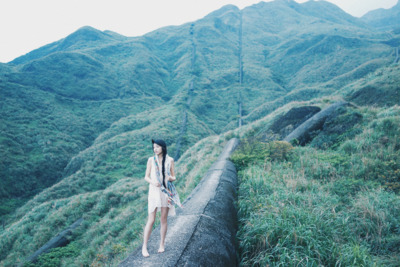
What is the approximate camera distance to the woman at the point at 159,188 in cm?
265

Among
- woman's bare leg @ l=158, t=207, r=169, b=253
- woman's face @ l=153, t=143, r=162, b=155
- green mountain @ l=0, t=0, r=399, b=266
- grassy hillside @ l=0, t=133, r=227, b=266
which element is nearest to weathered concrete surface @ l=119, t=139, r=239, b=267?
woman's bare leg @ l=158, t=207, r=169, b=253

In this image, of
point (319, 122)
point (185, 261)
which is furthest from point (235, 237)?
point (319, 122)

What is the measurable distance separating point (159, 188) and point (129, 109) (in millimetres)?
36318

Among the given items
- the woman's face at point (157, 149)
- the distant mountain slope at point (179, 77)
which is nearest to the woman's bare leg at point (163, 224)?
the woman's face at point (157, 149)

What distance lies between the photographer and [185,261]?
2266mm

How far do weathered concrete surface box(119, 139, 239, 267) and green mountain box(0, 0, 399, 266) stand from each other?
3.50m

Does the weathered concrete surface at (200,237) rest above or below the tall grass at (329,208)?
above

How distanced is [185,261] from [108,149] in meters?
23.2

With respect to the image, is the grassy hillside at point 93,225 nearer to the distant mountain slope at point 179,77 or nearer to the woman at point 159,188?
the woman at point 159,188

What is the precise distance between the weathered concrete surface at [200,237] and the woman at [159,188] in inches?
7.7

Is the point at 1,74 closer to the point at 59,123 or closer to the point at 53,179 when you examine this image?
the point at 59,123

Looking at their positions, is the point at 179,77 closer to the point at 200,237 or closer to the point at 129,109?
the point at 129,109

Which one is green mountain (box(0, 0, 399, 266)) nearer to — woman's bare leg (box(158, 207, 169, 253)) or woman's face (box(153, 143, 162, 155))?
woman's bare leg (box(158, 207, 169, 253))

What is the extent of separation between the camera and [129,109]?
3622cm
